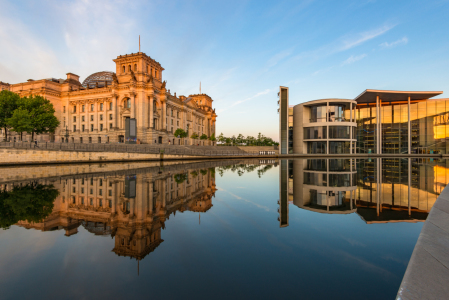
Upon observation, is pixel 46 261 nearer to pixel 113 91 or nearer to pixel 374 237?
pixel 374 237

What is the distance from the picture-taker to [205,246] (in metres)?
5.45

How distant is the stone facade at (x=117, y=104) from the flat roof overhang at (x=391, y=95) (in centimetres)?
5206

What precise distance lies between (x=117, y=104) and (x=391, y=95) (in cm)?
6867

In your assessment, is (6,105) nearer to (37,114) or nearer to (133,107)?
(37,114)

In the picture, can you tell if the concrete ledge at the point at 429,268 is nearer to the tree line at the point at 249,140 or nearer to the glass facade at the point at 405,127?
the glass facade at the point at 405,127

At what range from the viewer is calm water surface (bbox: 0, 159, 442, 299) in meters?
3.74

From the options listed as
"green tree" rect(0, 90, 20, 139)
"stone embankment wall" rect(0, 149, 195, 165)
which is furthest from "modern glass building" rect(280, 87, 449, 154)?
"green tree" rect(0, 90, 20, 139)

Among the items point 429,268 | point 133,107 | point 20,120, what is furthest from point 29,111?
point 429,268

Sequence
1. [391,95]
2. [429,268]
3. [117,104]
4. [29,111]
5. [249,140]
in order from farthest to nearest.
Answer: [249,140] → [117,104] → [391,95] → [29,111] → [429,268]

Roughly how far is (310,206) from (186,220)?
5.17 m

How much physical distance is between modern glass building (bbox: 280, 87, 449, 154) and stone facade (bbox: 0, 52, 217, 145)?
108ft

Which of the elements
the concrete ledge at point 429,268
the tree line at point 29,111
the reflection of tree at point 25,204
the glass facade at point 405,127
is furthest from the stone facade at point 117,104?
the concrete ledge at point 429,268

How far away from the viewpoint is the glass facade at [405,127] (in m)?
56.7

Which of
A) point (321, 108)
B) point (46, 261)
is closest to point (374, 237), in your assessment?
point (46, 261)
